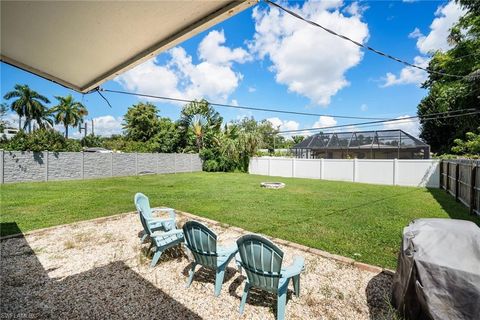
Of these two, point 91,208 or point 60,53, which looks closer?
point 60,53

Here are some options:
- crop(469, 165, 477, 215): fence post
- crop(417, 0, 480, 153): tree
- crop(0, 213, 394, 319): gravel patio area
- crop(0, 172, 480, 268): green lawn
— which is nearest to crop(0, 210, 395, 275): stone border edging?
crop(0, 213, 394, 319): gravel patio area

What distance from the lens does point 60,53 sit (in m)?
2.61

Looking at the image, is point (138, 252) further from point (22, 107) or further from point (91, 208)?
point (22, 107)

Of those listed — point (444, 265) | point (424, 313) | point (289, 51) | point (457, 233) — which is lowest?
point (424, 313)

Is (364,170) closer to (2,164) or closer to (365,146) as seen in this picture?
(365,146)

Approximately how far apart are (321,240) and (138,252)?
3.52m

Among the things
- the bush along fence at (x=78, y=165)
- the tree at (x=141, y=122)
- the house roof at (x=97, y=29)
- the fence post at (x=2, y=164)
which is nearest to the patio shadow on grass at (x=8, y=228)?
the house roof at (x=97, y=29)

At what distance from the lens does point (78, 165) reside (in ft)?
52.4

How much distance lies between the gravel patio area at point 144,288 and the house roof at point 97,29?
286 cm

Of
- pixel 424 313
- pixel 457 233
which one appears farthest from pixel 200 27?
pixel 424 313

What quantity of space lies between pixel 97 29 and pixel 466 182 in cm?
1070

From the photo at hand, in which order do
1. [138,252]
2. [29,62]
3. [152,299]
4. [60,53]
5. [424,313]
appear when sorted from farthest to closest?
1. [138,252]
2. [152,299]
3. [29,62]
4. [60,53]
5. [424,313]

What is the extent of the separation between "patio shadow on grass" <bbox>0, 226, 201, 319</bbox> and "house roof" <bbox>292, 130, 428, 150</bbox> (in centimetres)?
2008

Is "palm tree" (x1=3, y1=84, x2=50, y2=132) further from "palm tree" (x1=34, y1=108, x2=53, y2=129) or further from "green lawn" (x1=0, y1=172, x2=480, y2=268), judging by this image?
"green lawn" (x1=0, y1=172, x2=480, y2=268)
